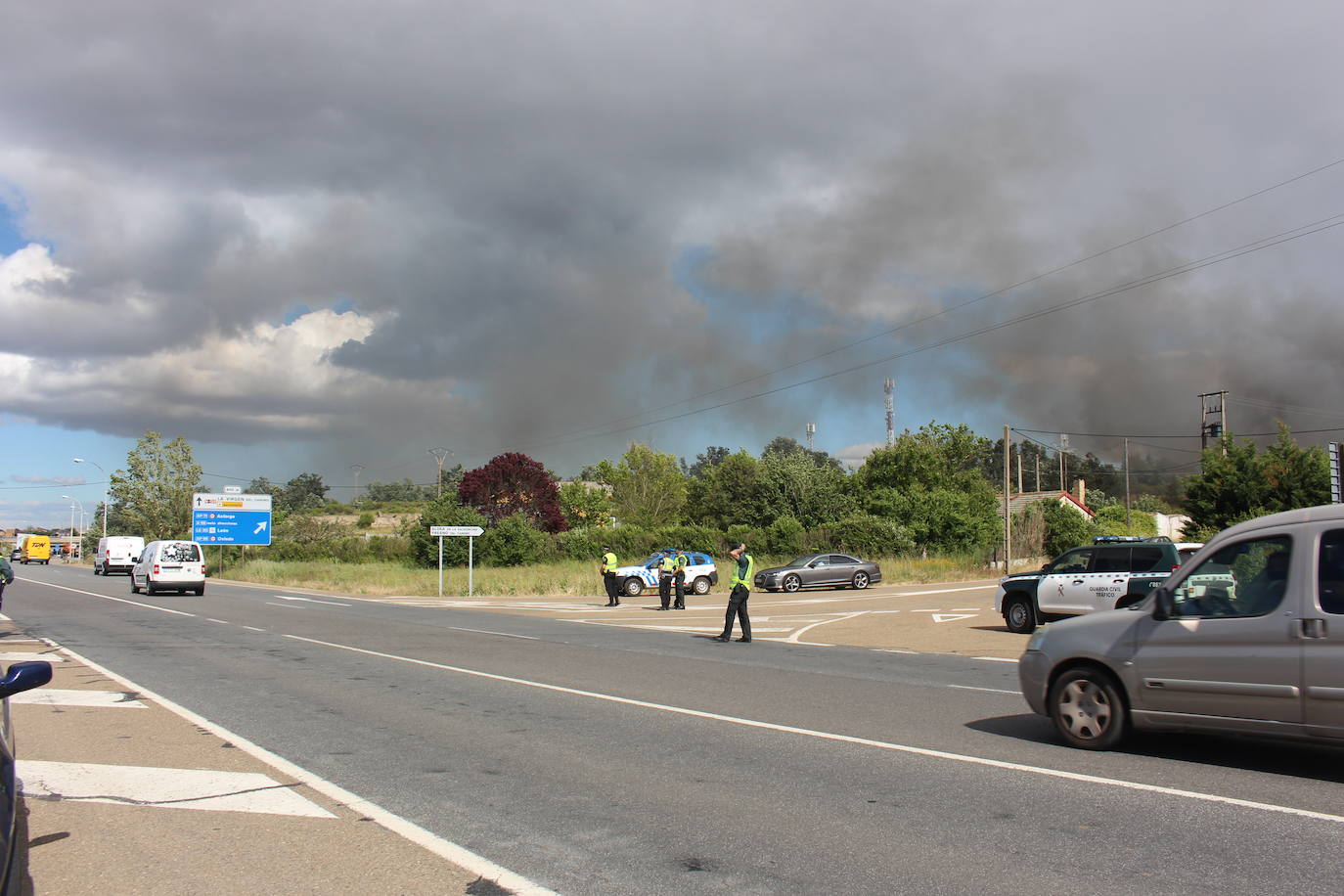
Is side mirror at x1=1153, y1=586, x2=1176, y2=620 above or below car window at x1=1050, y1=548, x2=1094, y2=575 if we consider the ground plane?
above

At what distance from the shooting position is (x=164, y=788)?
646cm

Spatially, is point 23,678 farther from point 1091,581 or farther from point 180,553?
point 180,553

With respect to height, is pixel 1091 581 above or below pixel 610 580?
above

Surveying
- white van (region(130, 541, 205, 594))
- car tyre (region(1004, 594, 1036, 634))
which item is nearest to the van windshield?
white van (region(130, 541, 205, 594))

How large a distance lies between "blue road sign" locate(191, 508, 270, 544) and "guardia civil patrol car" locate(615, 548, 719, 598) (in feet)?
102

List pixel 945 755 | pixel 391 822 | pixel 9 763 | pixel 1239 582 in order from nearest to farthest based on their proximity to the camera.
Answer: pixel 9 763
pixel 391 822
pixel 1239 582
pixel 945 755

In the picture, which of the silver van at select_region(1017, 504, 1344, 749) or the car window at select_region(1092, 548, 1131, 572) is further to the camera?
the car window at select_region(1092, 548, 1131, 572)

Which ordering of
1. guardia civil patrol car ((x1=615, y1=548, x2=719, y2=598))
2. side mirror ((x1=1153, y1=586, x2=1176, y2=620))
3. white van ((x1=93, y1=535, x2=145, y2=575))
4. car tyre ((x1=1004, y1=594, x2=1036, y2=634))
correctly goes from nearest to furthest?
side mirror ((x1=1153, y1=586, x2=1176, y2=620))
car tyre ((x1=1004, y1=594, x2=1036, y2=634))
guardia civil patrol car ((x1=615, y1=548, x2=719, y2=598))
white van ((x1=93, y1=535, x2=145, y2=575))

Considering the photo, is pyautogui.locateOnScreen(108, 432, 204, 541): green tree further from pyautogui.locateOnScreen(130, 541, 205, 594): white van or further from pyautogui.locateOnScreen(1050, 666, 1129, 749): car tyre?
pyautogui.locateOnScreen(1050, 666, 1129, 749): car tyre

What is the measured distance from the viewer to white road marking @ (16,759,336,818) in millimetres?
6012

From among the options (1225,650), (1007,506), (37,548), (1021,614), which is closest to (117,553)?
(37,548)

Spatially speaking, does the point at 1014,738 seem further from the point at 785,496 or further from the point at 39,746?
the point at 785,496

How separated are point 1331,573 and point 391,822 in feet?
20.8

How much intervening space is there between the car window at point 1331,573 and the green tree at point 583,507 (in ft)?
267
